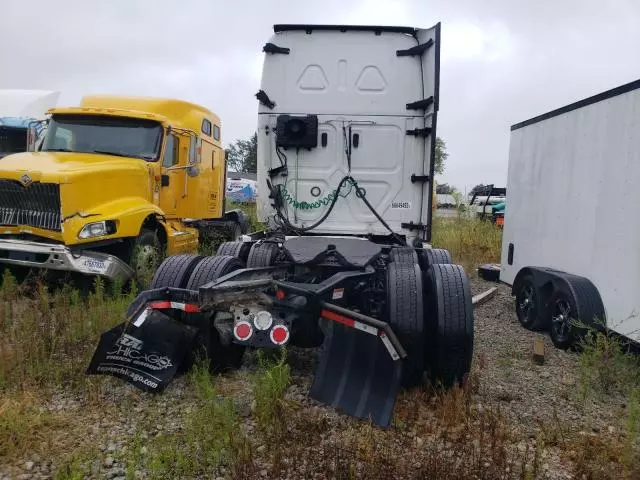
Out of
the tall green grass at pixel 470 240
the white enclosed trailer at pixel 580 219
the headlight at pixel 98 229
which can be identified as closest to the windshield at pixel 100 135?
the headlight at pixel 98 229

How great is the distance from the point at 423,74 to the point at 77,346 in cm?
467

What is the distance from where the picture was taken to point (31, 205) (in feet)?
20.9

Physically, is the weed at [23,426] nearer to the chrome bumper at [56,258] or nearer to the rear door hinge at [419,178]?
the chrome bumper at [56,258]

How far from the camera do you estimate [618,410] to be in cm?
381

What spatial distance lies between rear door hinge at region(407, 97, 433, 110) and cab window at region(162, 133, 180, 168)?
4.02 m

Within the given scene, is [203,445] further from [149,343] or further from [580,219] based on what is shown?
[580,219]

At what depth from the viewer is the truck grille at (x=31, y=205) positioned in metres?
6.27

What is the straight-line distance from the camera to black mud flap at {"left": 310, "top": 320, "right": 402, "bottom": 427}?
355cm

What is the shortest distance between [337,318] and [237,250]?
2.20m

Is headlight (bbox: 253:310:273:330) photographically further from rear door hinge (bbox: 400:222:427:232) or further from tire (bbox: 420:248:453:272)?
rear door hinge (bbox: 400:222:427:232)

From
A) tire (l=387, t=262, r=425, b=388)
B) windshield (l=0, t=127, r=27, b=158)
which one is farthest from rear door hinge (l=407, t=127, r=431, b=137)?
windshield (l=0, t=127, r=27, b=158)

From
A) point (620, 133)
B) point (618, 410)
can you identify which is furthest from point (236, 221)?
A: point (618, 410)

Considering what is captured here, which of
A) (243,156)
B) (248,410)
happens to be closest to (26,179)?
(248,410)

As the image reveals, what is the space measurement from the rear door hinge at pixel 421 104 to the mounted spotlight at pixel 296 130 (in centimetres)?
112
